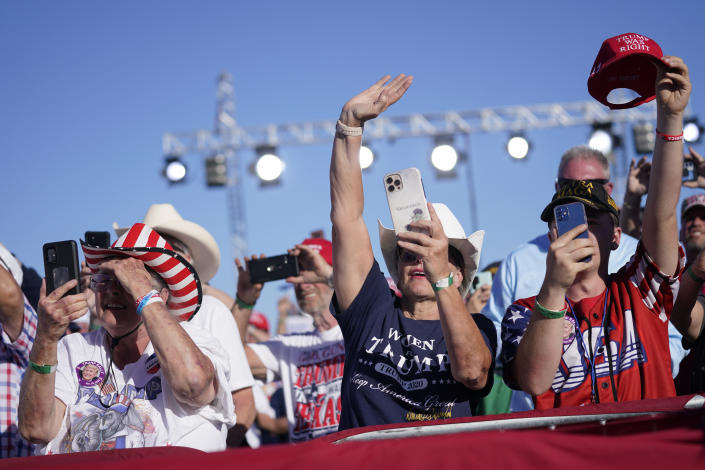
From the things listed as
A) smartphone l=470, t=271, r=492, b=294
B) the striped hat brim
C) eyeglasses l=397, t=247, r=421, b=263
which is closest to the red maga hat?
eyeglasses l=397, t=247, r=421, b=263

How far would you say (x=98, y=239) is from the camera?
282 cm

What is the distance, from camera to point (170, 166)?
11.3 meters

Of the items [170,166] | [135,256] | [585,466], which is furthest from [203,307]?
[170,166]

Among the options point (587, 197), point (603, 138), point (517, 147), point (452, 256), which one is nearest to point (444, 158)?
point (517, 147)

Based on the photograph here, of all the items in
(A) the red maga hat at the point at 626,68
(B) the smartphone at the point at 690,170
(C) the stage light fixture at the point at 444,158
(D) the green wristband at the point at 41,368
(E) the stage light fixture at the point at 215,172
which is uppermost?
(E) the stage light fixture at the point at 215,172

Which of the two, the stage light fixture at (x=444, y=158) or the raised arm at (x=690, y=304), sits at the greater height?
the stage light fixture at (x=444, y=158)

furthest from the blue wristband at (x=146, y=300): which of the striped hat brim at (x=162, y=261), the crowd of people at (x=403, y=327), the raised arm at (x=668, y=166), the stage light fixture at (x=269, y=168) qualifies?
the stage light fixture at (x=269, y=168)

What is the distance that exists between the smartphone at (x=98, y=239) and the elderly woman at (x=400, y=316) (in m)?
0.93

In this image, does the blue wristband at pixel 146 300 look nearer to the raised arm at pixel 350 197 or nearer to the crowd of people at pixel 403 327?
the crowd of people at pixel 403 327

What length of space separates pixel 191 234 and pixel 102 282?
3.97ft

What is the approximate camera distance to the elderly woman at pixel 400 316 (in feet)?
7.50

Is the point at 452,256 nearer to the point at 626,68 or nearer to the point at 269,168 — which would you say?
the point at 626,68

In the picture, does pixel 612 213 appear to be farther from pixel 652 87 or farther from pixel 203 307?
pixel 203 307

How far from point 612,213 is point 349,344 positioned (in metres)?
1.06
